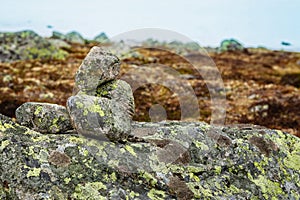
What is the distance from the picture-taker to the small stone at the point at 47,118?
22.8 ft

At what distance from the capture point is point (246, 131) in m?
8.52

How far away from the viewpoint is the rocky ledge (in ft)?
20.0

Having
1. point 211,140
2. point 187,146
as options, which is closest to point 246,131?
point 211,140

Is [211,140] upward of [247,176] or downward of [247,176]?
upward

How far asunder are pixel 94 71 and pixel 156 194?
8.96 ft

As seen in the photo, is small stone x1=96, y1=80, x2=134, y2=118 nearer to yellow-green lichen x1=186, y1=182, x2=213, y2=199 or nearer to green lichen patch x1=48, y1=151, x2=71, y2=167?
green lichen patch x1=48, y1=151, x2=71, y2=167

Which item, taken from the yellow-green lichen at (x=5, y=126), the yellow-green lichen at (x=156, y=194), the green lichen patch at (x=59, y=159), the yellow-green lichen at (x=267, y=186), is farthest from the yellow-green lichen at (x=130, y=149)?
the yellow-green lichen at (x=267, y=186)

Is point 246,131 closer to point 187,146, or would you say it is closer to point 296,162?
point 296,162

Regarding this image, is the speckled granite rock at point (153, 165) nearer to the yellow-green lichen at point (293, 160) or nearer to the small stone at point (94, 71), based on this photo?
the yellow-green lichen at point (293, 160)

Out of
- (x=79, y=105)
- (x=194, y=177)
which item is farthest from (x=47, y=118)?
(x=194, y=177)

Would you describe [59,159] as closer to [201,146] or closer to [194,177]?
[194,177]

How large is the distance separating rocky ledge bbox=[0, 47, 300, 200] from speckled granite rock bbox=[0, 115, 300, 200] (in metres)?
0.02

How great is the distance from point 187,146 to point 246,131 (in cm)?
183

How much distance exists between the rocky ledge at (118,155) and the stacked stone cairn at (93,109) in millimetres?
18
